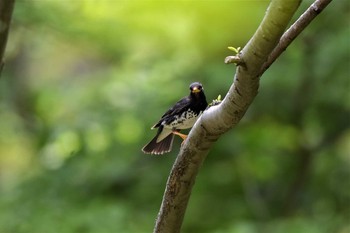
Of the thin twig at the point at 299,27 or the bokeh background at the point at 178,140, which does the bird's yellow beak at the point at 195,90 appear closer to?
the thin twig at the point at 299,27

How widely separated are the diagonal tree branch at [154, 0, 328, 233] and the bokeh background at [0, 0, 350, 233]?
2.92 meters

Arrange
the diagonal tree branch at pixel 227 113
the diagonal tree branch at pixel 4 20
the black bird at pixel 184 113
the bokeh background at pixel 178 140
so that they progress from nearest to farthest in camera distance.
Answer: the diagonal tree branch at pixel 227 113 < the black bird at pixel 184 113 < the diagonal tree branch at pixel 4 20 < the bokeh background at pixel 178 140

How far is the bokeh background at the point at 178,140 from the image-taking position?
6.40 meters

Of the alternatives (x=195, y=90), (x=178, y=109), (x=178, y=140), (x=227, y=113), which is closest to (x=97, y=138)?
(x=178, y=140)

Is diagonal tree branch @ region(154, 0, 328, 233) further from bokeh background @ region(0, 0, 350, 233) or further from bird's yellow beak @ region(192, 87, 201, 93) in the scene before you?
bokeh background @ region(0, 0, 350, 233)

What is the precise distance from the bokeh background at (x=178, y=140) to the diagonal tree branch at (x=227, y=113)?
115 inches

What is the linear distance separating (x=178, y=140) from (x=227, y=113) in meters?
4.31

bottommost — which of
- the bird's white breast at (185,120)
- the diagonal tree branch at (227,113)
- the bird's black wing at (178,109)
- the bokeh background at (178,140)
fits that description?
the diagonal tree branch at (227,113)

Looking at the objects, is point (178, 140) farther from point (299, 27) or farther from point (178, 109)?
point (299, 27)

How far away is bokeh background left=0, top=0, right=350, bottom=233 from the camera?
6402 mm

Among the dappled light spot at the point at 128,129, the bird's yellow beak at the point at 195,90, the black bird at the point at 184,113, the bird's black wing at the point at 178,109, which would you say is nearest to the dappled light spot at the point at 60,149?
the dappled light spot at the point at 128,129

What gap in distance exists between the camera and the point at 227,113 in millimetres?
2365

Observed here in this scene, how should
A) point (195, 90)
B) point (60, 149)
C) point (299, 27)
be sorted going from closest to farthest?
point (299, 27) → point (195, 90) → point (60, 149)

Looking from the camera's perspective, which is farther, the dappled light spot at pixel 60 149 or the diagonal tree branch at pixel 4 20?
the dappled light spot at pixel 60 149
